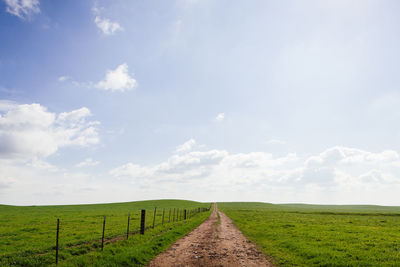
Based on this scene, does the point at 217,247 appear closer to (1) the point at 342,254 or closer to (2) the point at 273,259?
(2) the point at 273,259

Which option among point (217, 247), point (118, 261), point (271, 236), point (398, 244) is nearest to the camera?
point (118, 261)

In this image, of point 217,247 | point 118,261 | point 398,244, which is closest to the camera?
point 118,261

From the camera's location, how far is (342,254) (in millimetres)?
14836

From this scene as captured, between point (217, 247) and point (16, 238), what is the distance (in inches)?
858

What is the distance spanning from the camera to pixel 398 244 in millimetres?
A: 18297

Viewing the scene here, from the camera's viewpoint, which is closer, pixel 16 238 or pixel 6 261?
pixel 6 261

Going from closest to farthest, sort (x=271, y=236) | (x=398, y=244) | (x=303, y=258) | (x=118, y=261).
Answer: (x=118, y=261) < (x=303, y=258) < (x=398, y=244) < (x=271, y=236)

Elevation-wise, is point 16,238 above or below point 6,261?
below

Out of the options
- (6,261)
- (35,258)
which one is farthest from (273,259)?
(6,261)

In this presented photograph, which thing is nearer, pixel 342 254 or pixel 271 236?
pixel 342 254

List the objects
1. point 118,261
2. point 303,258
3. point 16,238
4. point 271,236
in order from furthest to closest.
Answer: point 16,238 < point 271,236 < point 303,258 < point 118,261

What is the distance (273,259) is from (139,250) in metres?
8.18

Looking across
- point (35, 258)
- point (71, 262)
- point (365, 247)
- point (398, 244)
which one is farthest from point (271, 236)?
point (35, 258)

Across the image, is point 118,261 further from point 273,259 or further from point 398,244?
point 398,244
